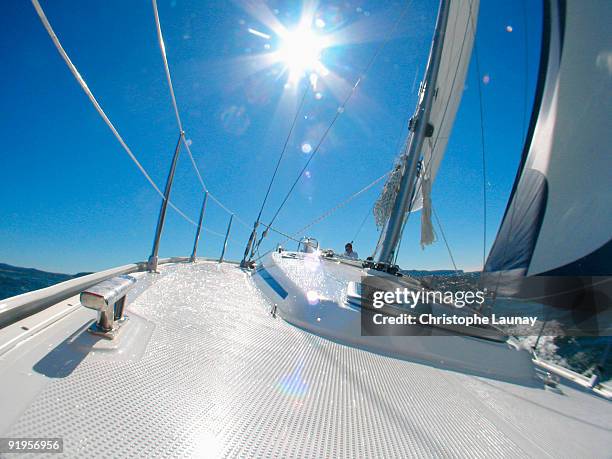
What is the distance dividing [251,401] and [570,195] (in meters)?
5.97

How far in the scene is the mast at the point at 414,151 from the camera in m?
3.91

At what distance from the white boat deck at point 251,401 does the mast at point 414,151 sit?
2.46 m

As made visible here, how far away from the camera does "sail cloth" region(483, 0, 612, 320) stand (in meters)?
4.48

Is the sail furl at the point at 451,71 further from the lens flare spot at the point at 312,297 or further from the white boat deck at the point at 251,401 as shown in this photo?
the white boat deck at the point at 251,401

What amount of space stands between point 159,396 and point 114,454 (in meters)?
0.23

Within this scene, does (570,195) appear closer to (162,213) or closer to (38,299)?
(162,213)

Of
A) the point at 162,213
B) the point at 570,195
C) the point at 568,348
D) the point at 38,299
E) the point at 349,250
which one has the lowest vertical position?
the point at 38,299

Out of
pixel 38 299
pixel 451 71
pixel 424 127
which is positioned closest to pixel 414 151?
pixel 424 127

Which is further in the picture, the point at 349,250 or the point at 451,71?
the point at 451,71

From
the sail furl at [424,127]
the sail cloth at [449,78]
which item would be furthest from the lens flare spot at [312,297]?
the sail cloth at [449,78]

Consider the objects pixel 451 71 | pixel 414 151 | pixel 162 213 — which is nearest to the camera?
pixel 162 213

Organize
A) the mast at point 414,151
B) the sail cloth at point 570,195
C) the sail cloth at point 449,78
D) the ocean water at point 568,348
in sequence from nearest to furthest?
the ocean water at point 568,348 → the mast at point 414,151 → the sail cloth at point 570,195 → the sail cloth at point 449,78

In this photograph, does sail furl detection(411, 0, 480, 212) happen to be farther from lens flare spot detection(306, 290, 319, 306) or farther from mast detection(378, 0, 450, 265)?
lens flare spot detection(306, 290, 319, 306)

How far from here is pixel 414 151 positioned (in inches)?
160
